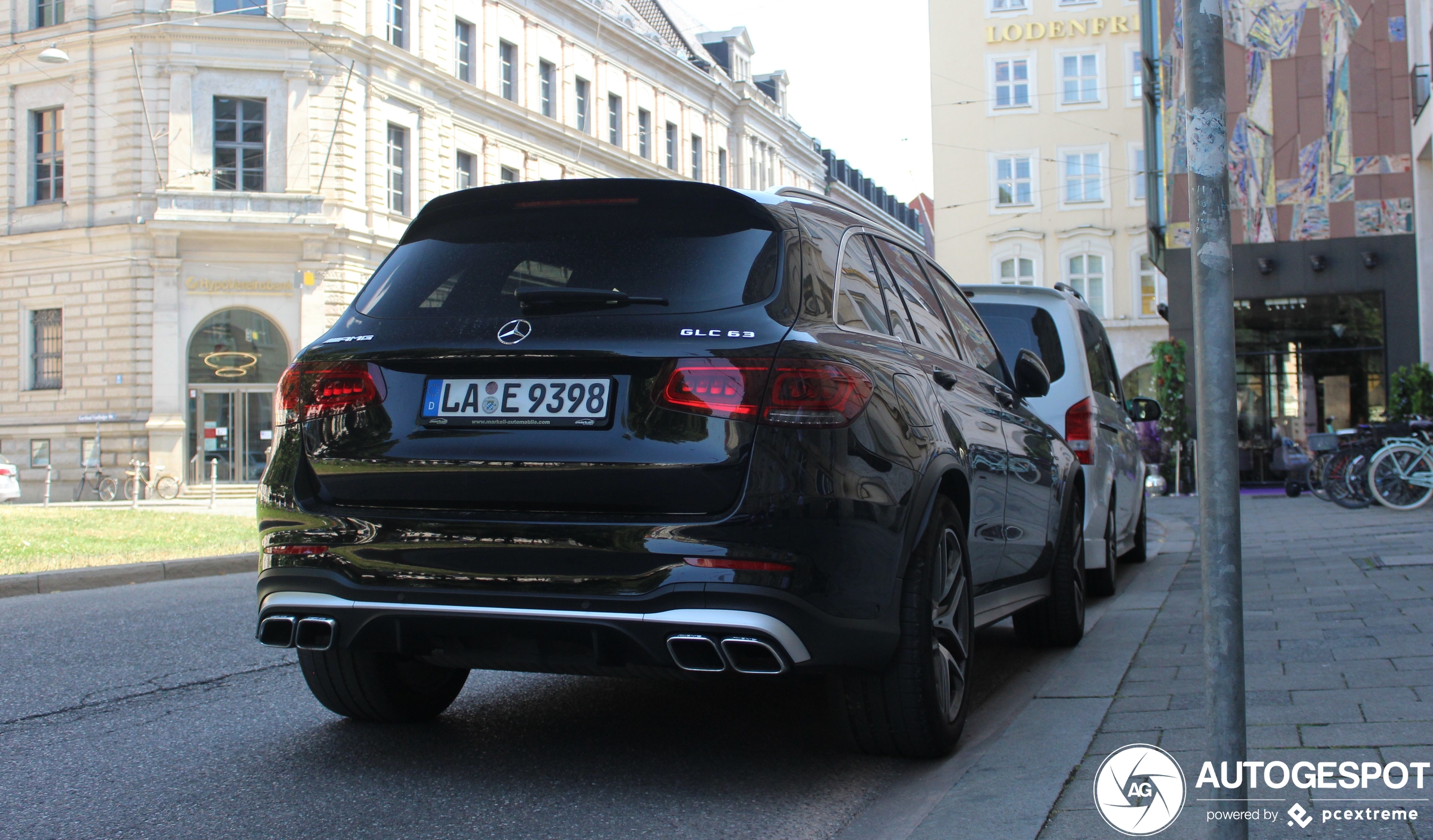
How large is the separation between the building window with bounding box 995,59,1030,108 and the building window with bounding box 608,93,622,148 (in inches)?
516

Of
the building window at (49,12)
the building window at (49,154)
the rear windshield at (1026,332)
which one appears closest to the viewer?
the rear windshield at (1026,332)

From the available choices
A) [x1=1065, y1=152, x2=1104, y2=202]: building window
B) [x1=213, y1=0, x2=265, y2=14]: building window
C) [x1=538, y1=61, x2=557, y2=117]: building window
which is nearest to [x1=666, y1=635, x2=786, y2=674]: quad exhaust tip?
[x1=213, y1=0, x2=265, y2=14]: building window

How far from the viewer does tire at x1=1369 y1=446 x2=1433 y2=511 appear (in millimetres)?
13922

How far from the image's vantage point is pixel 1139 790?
322 cm

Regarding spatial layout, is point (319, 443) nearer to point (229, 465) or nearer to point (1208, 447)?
point (1208, 447)

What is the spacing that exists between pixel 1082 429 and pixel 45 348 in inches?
1244

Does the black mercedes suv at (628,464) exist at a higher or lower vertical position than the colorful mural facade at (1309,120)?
lower

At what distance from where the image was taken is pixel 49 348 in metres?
32.6

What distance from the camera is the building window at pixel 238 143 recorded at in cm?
3147

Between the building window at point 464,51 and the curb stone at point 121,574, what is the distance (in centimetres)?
2863

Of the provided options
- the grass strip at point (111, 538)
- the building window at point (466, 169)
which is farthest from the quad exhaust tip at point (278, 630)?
the building window at point (466, 169)

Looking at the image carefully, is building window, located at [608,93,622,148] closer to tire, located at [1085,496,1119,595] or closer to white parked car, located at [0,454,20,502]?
white parked car, located at [0,454,20,502]

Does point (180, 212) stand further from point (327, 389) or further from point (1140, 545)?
point (327, 389)

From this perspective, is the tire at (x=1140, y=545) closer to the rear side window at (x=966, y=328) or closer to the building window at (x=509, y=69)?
the rear side window at (x=966, y=328)
